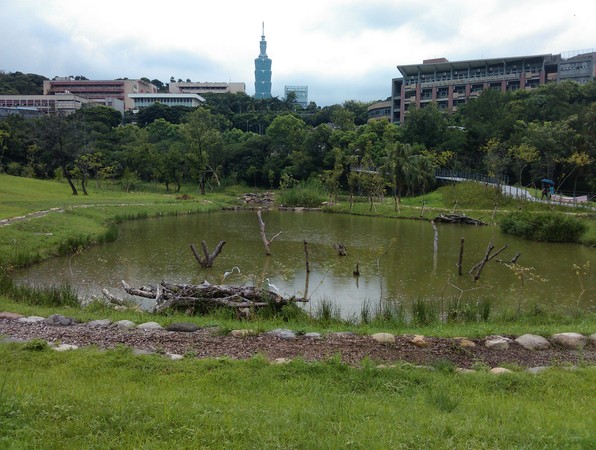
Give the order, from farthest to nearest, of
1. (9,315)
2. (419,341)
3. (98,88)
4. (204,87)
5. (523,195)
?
(204,87), (98,88), (523,195), (9,315), (419,341)

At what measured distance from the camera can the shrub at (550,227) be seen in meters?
26.1

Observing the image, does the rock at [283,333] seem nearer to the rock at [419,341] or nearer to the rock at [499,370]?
the rock at [419,341]

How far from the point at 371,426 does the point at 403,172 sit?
130 feet

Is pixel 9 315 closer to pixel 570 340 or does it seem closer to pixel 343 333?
pixel 343 333

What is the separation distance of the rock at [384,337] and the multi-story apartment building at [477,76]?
73.5 meters

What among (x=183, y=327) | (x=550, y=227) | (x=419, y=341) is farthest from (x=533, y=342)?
(x=550, y=227)

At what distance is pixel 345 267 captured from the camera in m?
18.5

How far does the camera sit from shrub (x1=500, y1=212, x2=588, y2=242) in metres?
26.1

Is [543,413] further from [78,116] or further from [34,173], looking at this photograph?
[78,116]

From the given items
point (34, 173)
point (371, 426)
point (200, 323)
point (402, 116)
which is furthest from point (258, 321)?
point (402, 116)

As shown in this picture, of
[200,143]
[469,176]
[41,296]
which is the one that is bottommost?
[41,296]

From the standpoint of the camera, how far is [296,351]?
7469 millimetres

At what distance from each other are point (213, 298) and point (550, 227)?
71.6 feet

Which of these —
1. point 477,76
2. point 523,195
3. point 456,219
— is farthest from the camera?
point 477,76
